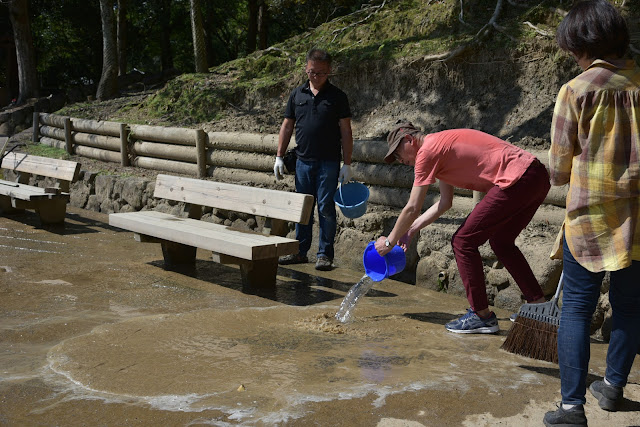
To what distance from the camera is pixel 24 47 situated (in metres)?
18.8

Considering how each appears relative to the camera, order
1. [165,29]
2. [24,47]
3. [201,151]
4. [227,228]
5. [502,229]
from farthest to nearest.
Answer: [165,29]
[24,47]
[201,151]
[227,228]
[502,229]

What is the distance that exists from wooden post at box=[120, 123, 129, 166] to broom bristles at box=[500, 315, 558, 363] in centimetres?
786

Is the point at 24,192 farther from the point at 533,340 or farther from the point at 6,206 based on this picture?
the point at 533,340

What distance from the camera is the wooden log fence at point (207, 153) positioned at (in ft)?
22.4

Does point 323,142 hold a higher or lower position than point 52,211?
higher

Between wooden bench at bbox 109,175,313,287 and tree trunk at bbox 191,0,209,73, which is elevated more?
tree trunk at bbox 191,0,209,73

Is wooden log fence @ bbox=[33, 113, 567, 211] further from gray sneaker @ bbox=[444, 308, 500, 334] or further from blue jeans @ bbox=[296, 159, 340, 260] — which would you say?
gray sneaker @ bbox=[444, 308, 500, 334]

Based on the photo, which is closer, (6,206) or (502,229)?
(502,229)

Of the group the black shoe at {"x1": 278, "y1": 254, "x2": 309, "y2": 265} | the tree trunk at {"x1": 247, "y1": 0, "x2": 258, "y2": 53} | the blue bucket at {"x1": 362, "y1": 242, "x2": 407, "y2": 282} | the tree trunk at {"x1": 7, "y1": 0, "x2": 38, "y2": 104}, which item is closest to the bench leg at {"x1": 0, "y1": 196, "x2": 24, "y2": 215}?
the black shoe at {"x1": 278, "y1": 254, "x2": 309, "y2": 265}

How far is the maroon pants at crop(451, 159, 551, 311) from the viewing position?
4246 mm

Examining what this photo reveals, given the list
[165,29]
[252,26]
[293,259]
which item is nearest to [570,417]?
[293,259]

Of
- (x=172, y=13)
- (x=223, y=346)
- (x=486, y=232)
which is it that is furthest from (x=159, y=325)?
(x=172, y=13)

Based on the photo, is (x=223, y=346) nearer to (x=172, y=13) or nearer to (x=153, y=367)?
(x=153, y=367)

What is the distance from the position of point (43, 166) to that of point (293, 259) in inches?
167
